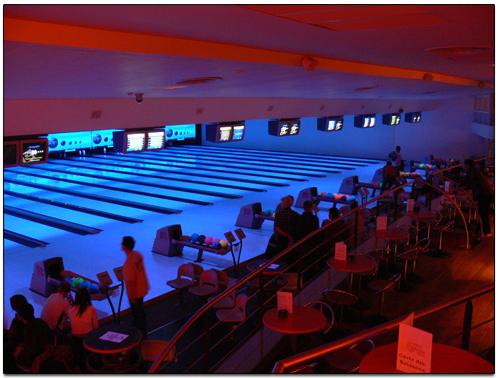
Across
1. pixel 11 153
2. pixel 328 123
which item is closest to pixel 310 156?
pixel 328 123

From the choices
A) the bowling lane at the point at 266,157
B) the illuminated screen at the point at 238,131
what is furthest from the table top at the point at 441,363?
the bowling lane at the point at 266,157

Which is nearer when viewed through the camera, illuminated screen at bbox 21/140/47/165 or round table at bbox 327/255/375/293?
round table at bbox 327/255/375/293

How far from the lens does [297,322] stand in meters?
2.72

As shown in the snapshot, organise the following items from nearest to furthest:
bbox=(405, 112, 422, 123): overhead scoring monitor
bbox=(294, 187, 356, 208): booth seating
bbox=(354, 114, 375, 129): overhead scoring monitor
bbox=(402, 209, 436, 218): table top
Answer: bbox=(402, 209, 436, 218): table top
bbox=(294, 187, 356, 208): booth seating
bbox=(354, 114, 375, 129): overhead scoring monitor
bbox=(405, 112, 422, 123): overhead scoring monitor

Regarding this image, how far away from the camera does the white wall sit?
15.1m

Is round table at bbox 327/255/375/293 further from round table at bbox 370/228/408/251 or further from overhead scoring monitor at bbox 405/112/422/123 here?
overhead scoring monitor at bbox 405/112/422/123

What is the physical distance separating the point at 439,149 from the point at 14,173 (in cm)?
1415

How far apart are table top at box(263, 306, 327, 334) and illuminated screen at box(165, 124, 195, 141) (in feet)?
55.6

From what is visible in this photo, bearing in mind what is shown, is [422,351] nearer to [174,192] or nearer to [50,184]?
[174,192]

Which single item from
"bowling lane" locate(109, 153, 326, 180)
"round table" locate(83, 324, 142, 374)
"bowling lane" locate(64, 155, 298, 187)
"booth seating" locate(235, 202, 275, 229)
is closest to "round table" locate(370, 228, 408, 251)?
"round table" locate(83, 324, 142, 374)

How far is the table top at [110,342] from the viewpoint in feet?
9.79

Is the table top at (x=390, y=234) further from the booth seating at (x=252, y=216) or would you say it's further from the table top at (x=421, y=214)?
the booth seating at (x=252, y=216)

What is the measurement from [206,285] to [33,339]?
1804mm

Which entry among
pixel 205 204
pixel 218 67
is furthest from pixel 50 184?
pixel 218 67
